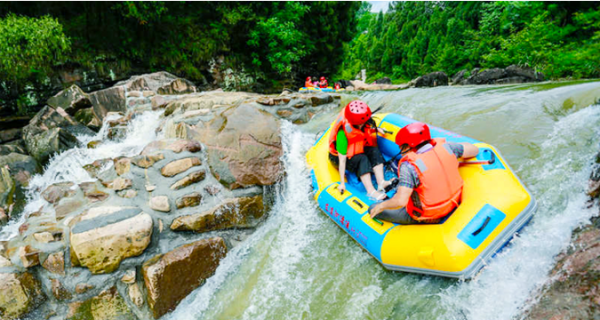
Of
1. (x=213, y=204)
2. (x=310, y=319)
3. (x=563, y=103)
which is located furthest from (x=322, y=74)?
(x=310, y=319)

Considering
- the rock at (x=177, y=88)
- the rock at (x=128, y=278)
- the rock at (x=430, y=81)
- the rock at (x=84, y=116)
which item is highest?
the rock at (x=177, y=88)

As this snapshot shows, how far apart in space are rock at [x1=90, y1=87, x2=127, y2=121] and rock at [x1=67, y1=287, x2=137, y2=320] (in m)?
5.55

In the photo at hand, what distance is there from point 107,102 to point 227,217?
18.5 feet

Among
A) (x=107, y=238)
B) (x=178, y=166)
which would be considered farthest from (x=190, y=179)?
(x=107, y=238)

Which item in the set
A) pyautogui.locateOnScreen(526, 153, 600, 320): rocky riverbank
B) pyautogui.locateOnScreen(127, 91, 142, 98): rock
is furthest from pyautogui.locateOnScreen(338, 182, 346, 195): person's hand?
pyautogui.locateOnScreen(127, 91, 142, 98): rock

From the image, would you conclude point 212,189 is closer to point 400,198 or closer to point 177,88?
point 400,198

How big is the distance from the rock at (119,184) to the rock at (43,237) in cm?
75

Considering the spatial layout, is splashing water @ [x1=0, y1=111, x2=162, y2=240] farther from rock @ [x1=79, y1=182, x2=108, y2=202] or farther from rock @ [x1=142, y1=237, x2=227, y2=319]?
rock @ [x1=142, y1=237, x2=227, y2=319]

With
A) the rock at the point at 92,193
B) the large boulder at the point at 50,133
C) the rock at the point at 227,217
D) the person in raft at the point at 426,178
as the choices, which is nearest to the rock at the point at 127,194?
the rock at the point at 92,193

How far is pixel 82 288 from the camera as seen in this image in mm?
2715

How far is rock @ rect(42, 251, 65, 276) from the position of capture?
2736 mm

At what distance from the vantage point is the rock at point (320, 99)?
6.19m

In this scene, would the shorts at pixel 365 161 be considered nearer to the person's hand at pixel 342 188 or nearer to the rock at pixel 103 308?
the person's hand at pixel 342 188

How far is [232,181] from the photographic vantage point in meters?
3.73
